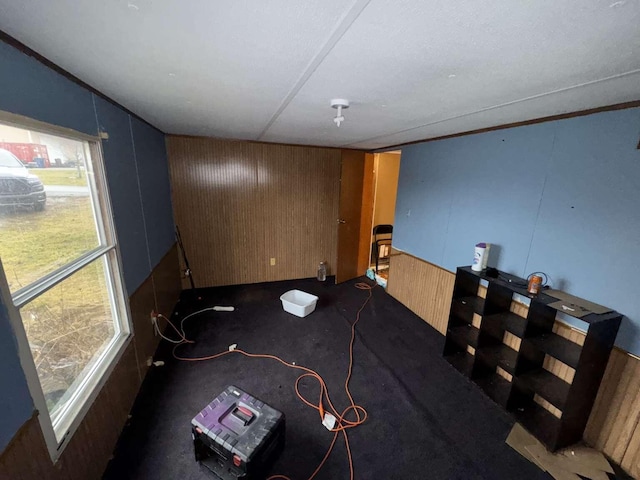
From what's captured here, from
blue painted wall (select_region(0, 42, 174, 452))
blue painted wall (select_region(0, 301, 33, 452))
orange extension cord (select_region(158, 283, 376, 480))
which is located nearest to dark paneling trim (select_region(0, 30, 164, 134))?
blue painted wall (select_region(0, 42, 174, 452))

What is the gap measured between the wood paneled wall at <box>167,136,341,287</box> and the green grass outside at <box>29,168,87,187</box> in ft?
6.67

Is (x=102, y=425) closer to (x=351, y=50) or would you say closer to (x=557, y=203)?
(x=351, y=50)

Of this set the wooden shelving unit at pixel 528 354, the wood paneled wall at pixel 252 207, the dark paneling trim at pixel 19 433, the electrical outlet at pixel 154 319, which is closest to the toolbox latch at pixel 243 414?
the dark paneling trim at pixel 19 433

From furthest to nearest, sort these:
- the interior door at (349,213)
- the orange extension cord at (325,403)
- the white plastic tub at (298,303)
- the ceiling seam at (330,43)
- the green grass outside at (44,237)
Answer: the interior door at (349,213) < the white plastic tub at (298,303) < the orange extension cord at (325,403) < the green grass outside at (44,237) < the ceiling seam at (330,43)

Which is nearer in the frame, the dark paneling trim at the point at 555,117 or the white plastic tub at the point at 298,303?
the dark paneling trim at the point at 555,117

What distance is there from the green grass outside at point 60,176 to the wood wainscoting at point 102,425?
0.90 meters

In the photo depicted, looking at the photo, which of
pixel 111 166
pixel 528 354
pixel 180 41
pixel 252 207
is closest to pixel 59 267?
pixel 111 166

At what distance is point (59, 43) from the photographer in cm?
100

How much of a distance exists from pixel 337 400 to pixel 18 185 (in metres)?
2.30

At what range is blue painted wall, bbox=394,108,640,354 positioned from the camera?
1507 mm

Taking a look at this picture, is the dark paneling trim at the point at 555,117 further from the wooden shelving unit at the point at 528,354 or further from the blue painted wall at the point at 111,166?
the blue painted wall at the point at 111,166

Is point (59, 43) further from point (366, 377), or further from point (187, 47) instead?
point (366, 377)

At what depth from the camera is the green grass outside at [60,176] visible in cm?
125

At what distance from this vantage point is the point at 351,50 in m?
0.98
